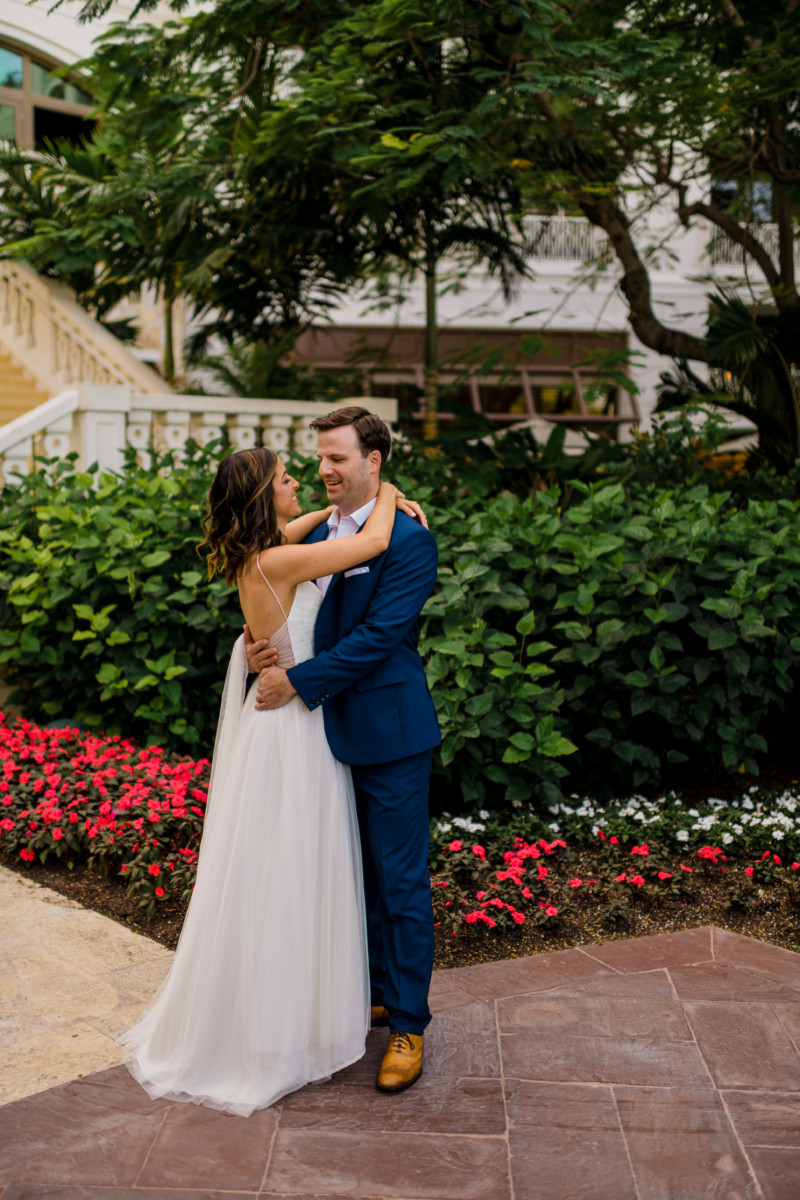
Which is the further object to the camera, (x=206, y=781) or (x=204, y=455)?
(x=204, y=455)

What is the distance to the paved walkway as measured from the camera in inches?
98.2

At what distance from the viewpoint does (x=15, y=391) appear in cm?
1037

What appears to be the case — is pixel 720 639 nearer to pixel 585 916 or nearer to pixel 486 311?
pixel 585 916

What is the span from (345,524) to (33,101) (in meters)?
16.8

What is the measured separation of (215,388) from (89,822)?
10.4 metres

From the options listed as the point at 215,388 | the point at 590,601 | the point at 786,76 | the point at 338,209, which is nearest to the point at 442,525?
the point at 590,601

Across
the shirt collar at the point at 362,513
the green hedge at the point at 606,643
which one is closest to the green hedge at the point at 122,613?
the green hedge at the point at 606,643

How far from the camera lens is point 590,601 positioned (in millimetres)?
4785

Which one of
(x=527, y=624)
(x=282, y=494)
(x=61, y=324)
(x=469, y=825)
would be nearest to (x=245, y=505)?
(x=282, y=494)

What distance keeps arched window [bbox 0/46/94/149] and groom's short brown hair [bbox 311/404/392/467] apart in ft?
51.5

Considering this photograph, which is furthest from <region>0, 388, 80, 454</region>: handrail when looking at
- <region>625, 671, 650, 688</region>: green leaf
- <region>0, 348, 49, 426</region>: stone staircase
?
<region>625, 671, 650, 688</region>: green leaf

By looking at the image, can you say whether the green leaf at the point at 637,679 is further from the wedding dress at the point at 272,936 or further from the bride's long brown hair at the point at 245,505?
the bride's long brown hair at the point at 245,505

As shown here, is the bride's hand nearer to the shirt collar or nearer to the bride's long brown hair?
the shirt collar

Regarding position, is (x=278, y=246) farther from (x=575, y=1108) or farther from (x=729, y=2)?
(x=575, y=1108)
